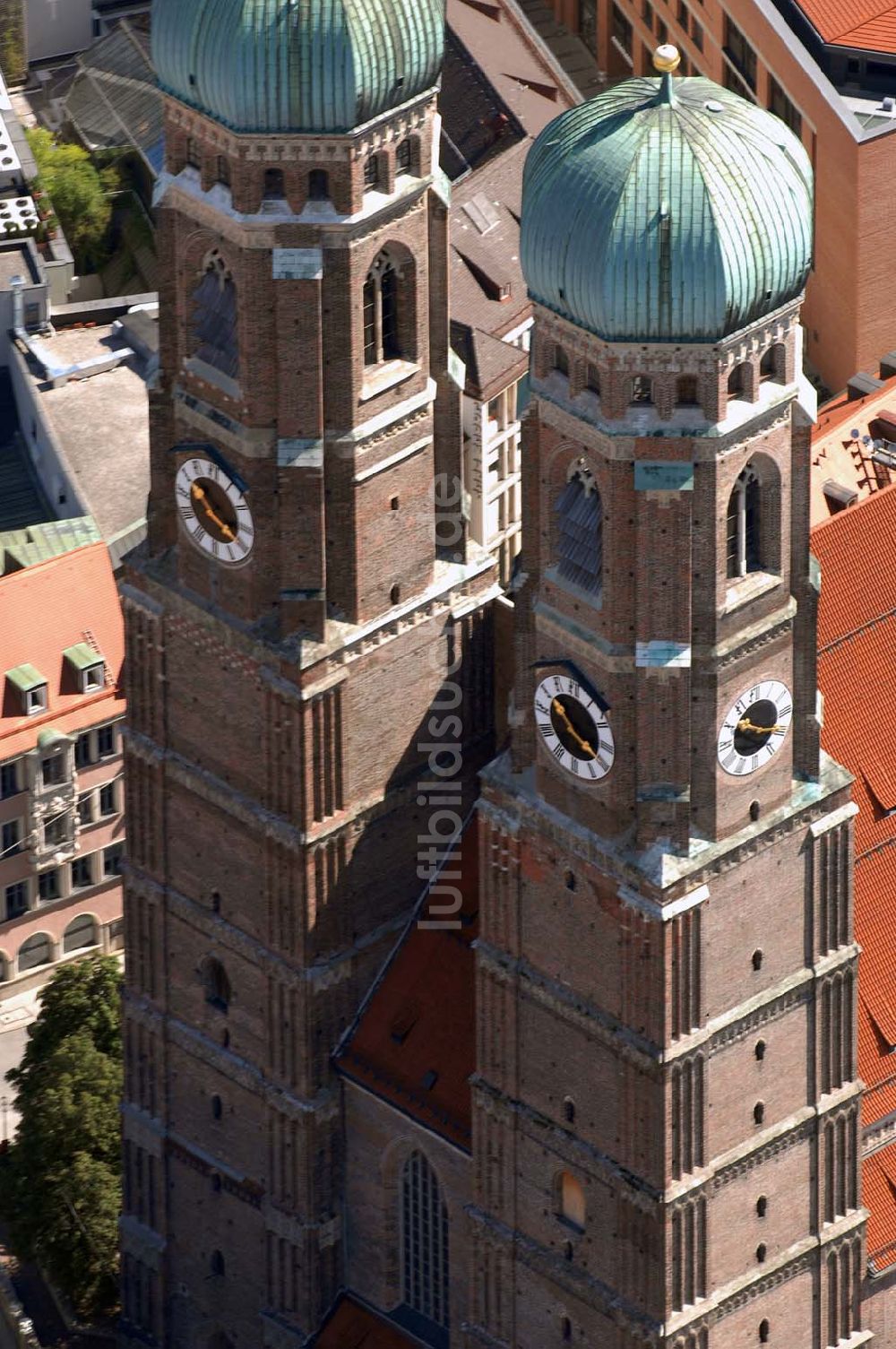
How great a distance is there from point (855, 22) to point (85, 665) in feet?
125

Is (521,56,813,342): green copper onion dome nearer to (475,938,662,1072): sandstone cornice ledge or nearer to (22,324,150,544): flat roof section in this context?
(475,938,662,1072): sandstone cornice ledge

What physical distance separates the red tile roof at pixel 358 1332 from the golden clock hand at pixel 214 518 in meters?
23.8

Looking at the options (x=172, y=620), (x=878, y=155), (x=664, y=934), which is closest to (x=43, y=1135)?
(x=172, y=620)

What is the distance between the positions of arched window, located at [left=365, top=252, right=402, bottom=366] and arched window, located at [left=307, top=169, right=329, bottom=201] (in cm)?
262

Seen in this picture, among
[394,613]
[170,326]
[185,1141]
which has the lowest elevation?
[185,1141]

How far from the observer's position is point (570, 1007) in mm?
116312

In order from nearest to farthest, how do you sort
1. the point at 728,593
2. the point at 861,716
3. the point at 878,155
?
the point at 728,593 → the point at 861,716 → the point at 878,155

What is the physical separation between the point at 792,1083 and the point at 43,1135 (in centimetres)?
2844

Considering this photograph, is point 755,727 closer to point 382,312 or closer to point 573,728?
point 573,728

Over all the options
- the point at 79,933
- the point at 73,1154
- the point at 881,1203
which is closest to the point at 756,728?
the point at 881,1203

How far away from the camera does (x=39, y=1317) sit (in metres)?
142

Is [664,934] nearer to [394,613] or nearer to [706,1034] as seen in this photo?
[706,1034]

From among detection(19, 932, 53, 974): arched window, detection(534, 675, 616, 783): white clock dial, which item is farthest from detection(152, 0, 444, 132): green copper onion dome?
detection(19, 932, 53, 974): arched window

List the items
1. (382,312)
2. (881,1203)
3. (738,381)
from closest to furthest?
(738,381) → (382,312) → (881,1203)
